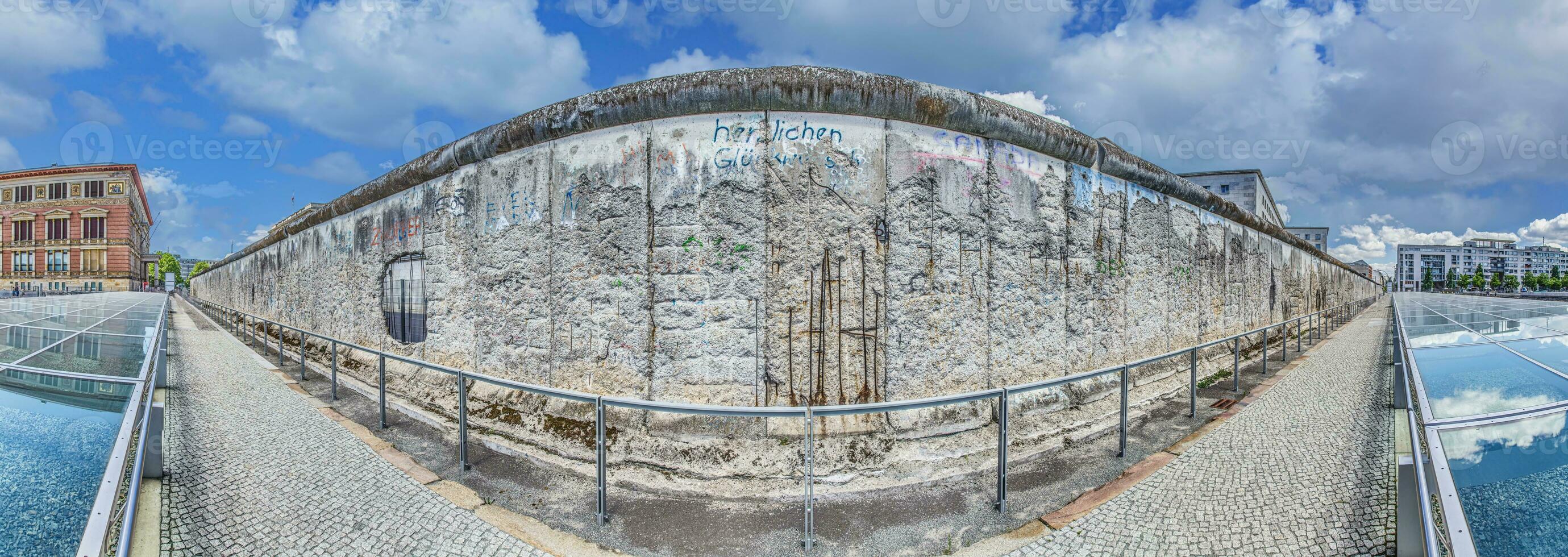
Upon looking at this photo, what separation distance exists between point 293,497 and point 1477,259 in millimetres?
208751

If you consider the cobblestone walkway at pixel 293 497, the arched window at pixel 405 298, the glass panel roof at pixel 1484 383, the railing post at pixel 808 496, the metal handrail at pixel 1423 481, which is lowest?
the cobblestone walkway at pixel 293 497

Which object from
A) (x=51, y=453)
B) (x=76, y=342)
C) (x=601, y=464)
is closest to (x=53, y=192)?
(x=76, y=342)

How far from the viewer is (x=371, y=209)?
23.7 ft

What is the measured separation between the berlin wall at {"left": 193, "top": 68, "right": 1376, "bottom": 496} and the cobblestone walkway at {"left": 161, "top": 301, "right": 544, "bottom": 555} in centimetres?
83

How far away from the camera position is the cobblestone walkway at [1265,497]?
279cm

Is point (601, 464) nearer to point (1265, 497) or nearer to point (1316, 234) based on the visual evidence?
point (1265, 497)

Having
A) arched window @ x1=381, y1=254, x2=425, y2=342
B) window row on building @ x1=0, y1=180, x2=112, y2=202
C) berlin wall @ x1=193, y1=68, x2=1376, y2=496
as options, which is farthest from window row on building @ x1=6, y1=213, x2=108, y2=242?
berlin wall @ x1=193, y1=68, x2=1376, y2=496


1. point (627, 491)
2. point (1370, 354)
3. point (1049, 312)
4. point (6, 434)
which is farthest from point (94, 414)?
point (1370, 354)

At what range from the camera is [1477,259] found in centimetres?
12738

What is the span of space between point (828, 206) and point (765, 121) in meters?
0.79

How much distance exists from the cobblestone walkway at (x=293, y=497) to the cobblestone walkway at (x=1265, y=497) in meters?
3.15

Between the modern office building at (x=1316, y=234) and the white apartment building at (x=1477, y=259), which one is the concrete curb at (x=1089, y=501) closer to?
the modern office building at (x=1316, y=234)

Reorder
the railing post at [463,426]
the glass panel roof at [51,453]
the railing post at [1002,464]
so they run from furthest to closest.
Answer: the railing post at [463,426]
the railing post at [1002,464]
the glass panel roof at [51,453]

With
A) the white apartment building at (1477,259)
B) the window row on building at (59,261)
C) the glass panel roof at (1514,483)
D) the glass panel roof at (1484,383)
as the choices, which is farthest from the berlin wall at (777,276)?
the white apartment building at (1477,259)
